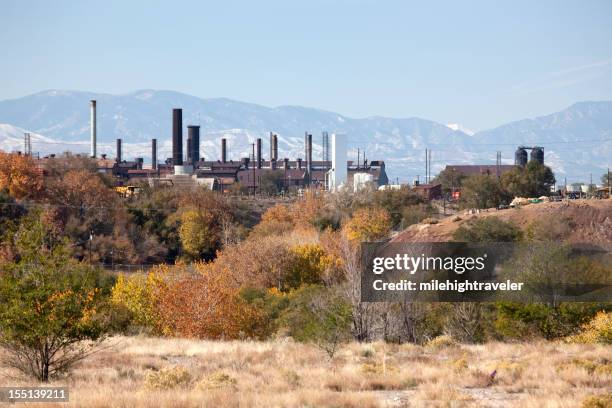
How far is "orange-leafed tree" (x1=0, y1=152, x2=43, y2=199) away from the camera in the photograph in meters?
75.6

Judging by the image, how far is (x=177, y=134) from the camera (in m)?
117

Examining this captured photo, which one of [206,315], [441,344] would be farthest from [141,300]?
[441,344]

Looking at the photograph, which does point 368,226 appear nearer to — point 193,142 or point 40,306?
point 40,306

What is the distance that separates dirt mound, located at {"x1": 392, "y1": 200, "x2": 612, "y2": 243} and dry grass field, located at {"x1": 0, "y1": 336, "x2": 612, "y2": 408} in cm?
3427

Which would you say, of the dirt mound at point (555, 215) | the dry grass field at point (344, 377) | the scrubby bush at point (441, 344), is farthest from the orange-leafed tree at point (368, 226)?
the dry grass field at point (344, 377)

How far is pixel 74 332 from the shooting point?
65.2ft

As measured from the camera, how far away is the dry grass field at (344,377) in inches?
624

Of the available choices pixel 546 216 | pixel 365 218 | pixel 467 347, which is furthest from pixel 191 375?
pixel 365 218

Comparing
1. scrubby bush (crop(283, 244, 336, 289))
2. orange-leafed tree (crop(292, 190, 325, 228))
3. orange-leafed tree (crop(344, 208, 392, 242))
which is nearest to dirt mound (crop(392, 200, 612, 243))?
orange-leafed tree (crop(344, 208, 392, 242))

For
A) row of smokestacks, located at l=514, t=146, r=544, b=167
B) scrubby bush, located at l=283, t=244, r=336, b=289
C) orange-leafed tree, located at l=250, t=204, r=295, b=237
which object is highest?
row of smokestacks, located at l=514, t=146, r=544, b=167

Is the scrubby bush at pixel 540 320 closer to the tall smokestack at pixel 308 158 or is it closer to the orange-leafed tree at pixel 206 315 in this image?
the orange-leafed tree at pixel 206 315

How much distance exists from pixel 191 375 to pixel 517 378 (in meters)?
6.63

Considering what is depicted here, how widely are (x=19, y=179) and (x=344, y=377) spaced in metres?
62.2

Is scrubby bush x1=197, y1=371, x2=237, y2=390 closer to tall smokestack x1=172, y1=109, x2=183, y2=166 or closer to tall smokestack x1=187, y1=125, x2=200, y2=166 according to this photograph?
tall smokestack x1=172, y1=109, x2=183, y2=166
